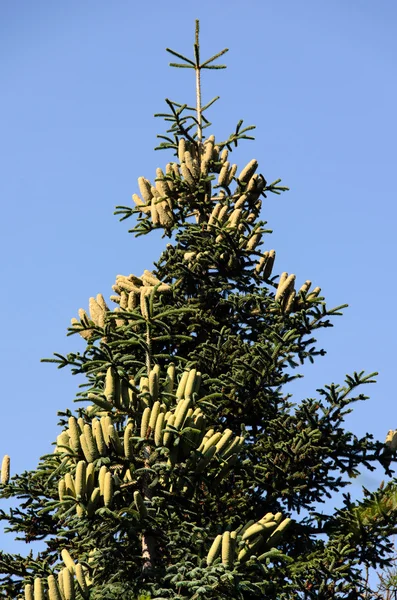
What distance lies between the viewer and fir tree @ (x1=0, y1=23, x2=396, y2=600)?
12.6 metres

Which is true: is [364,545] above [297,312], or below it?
below

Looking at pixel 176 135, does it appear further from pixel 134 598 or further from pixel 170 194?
pixel 134 598

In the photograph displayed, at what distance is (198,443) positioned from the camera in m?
12.8

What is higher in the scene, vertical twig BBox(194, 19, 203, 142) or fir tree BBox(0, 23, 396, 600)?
vertical twig BBox(194, 19, 203, 142)

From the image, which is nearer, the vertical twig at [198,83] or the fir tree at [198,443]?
the fir tree at [198,443]

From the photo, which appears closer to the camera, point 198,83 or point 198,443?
point 198,443

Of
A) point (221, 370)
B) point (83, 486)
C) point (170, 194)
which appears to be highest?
point (170, 194)

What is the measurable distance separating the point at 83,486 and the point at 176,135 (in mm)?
8636

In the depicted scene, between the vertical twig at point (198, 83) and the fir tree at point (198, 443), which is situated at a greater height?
the vertical twig at point (198, 83)

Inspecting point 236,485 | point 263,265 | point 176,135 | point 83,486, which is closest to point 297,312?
point 263,265

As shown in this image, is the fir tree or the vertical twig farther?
the vertical twig

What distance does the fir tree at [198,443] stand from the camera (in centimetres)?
1258

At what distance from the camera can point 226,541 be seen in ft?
38.5

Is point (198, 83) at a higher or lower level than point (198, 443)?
higher
